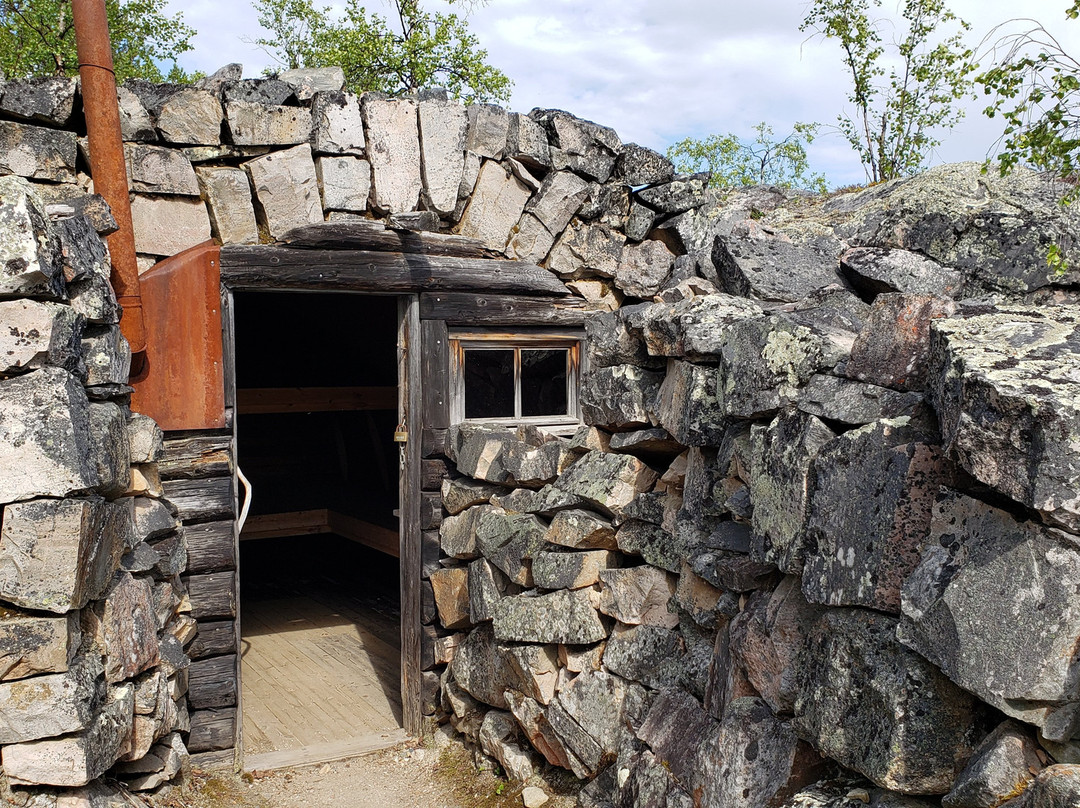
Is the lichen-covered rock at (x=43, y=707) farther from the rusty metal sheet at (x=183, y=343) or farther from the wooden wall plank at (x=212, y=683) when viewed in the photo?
the wooden wall plank at (x=212, y=683)

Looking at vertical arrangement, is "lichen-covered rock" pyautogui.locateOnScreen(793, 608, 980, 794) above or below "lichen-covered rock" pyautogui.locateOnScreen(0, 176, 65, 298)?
below

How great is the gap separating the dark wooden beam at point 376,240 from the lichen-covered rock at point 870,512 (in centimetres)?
338

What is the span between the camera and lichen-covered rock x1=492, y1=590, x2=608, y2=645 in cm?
429

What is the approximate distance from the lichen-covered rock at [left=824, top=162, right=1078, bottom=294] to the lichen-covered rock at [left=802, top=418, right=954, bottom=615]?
5.80ft

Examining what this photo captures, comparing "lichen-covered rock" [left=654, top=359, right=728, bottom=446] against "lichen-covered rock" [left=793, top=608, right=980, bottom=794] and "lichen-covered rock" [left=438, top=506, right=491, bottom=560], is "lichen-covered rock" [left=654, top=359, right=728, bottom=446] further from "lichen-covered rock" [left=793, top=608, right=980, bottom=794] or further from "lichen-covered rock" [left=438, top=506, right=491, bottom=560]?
"lichen-covered rock" [left=438, top=506, right=491, bottom=560]

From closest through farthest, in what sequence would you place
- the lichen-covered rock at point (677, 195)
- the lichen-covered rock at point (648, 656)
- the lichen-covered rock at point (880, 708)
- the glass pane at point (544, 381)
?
the lichen-covered rock at point (880, 708) < the lichen-covered rock at point (648, 656) < the lichen-covered rock at point (677, 195) < the glass pane at point (544, 381)

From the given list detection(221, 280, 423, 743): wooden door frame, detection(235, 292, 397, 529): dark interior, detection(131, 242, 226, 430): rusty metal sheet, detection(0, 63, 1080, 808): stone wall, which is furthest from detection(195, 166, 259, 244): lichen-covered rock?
detection(235, 292, 397, 529): dark interior

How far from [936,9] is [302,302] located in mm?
7337

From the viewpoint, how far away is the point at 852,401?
275 cm

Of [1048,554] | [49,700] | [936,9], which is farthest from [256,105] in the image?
[936,9]

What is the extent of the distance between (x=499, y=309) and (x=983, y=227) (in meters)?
2.87

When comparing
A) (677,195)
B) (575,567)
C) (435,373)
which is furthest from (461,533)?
(677,195)

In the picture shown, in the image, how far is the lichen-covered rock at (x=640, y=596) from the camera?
154 inches

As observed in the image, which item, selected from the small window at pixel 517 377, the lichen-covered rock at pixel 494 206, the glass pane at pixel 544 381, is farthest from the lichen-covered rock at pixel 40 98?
the glass pane at pixel 544 381
